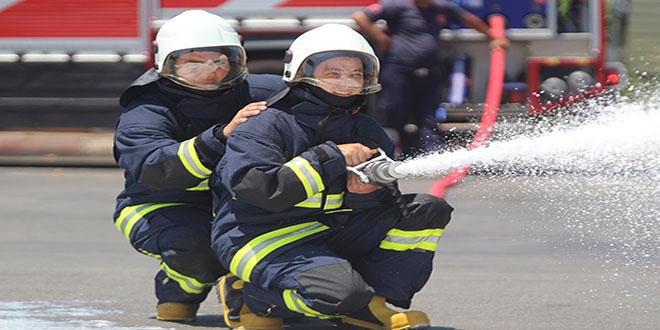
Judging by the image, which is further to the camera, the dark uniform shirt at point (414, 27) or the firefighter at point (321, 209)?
the dark uniform shirt at point (414, 27)

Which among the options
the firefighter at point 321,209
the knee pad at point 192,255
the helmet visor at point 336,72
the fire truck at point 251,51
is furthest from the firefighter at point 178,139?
the fire truck at point 251,51

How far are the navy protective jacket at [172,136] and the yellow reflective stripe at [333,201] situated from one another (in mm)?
427

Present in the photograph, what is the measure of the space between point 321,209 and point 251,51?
6.10 m

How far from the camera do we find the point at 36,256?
6785 millimetres

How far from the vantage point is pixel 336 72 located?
14.8 ft

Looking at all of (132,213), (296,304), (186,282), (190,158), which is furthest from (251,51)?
(296,304)

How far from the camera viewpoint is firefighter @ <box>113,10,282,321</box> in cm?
481

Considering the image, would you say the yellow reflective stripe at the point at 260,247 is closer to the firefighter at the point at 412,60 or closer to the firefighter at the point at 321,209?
the firefighter at the point at 321,209

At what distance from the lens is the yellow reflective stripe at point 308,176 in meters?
4.29

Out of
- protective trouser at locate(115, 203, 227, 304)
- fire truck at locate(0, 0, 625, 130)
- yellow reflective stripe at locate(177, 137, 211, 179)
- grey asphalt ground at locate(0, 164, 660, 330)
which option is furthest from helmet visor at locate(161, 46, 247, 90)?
fire truck at locate(0, 0, 625, 130)

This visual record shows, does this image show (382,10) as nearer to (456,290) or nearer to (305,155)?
(456,290)

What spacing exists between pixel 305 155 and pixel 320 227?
1.11 ft

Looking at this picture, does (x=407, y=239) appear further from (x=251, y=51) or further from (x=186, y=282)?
(x=251, y=51)

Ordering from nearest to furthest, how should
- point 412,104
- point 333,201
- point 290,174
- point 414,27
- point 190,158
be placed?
1. point 290,174
2. point 333,201
3. point 190,158
4. point 414,27
5. point 412,104
